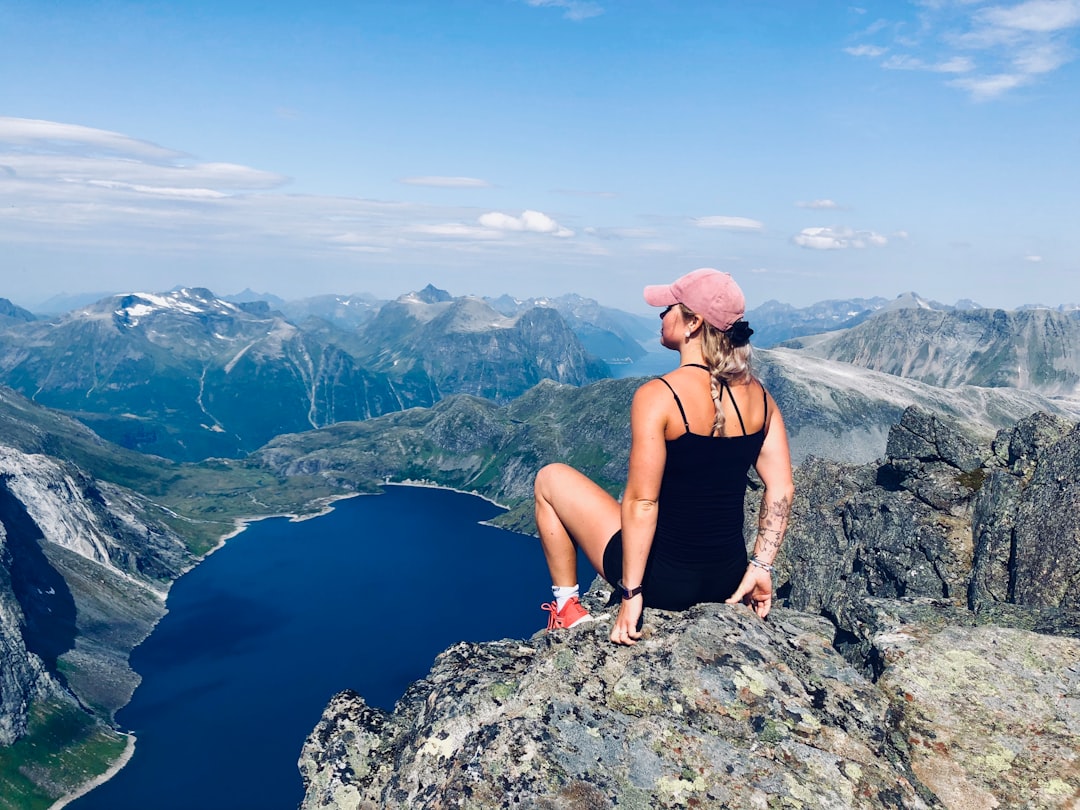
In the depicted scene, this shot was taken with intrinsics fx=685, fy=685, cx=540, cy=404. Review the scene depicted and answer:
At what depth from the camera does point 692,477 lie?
36.6 ft

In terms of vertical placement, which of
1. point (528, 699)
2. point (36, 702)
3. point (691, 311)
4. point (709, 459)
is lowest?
point (36, 702)

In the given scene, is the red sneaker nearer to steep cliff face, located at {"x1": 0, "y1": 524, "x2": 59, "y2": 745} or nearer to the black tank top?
the black tank top

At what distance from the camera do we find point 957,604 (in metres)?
16.1

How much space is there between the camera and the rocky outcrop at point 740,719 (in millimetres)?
9594

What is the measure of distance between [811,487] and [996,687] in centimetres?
8057

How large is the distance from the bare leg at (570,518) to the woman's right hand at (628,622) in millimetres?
1256

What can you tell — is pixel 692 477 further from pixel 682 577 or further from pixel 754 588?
pixel 754 588

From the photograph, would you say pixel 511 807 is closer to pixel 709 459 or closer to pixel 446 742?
pixel 446 742

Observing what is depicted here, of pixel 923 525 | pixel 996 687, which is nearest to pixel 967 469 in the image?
pixel 923 525

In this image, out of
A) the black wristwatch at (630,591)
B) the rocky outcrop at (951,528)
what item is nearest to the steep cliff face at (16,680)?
the rocky outcrop at (951,528)

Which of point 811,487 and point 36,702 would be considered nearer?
point 811,487

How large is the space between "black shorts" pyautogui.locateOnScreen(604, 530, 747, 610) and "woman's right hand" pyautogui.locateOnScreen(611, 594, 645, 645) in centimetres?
60

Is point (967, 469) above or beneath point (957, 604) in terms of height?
beneath

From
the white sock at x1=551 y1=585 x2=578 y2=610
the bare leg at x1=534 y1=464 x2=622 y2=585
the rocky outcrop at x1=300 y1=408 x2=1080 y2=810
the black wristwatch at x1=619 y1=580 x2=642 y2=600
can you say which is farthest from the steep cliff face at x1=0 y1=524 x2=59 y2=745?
the black wristwatch at x1=619 y1=580 x2=642 y2=600
